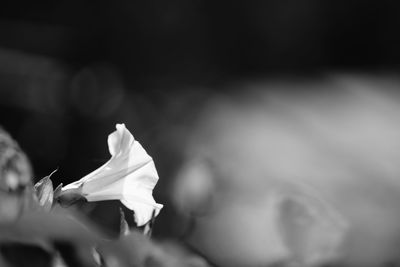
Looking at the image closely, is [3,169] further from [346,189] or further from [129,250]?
[346,189]

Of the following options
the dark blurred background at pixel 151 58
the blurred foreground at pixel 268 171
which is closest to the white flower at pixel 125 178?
the blurred foreground at pixel 268 171

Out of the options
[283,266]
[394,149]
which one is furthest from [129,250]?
[394,149]

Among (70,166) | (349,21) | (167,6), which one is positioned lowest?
(70,166)

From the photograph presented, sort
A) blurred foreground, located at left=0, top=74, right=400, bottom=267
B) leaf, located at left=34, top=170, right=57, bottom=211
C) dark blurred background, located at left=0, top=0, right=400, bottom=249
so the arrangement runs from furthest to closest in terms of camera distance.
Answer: dark blurred background, located at left=0, top=0, right=400, bottom=249 < blurred foreground, located at left=0, top=74, right=400, bottom=267 < leaf, located at left=34, top=170, right=57, bottom=211

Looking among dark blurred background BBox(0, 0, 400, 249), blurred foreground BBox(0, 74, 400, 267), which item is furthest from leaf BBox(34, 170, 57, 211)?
dark blurred background BBox(0, 0, 400, 249)

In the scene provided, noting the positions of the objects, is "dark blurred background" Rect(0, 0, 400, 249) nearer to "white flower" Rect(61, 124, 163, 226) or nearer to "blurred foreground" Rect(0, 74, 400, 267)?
"blurred foreground" Rect(0, 74, 400, 267)

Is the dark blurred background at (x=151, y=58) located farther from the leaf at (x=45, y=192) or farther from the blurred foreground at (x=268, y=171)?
the leaf at (x=45, y=192)

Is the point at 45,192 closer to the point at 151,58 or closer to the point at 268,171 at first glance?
the point at 268,171
